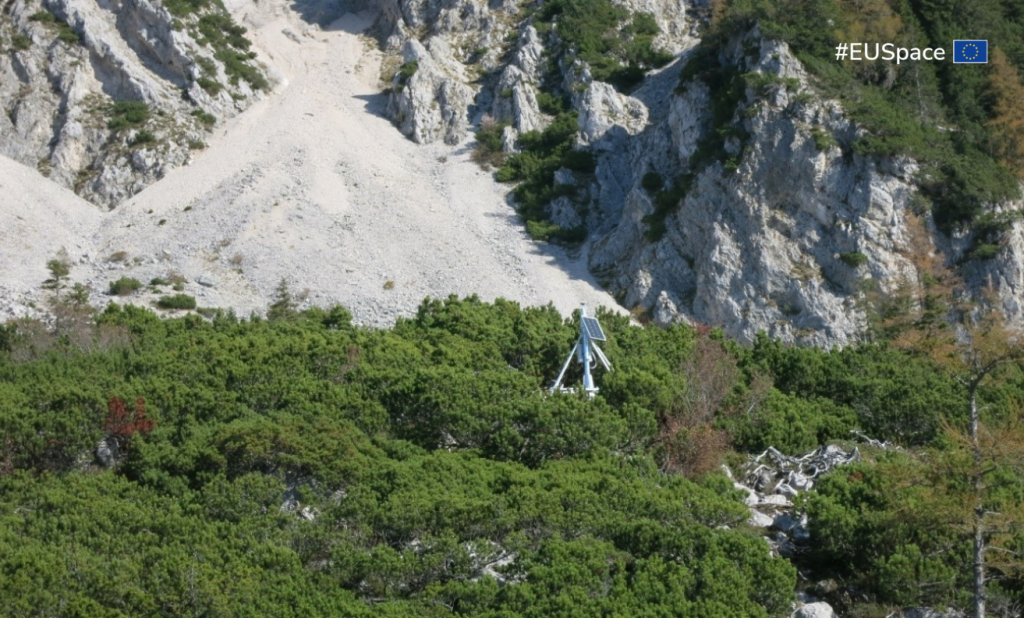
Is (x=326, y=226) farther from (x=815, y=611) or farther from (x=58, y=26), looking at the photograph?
(x=815, y=611)

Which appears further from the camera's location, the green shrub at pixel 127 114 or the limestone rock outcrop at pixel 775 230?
the green shrub at pixel 127 114

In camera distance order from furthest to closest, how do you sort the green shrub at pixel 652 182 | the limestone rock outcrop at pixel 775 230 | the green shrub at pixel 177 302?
the green shrub at pixel 652 182 → the limestone rock outcrop at pixel 775 230 → the green shrub at pixel 177 302

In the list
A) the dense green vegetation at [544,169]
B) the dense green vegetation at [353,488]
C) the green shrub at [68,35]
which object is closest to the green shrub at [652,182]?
the dense green vegetation at [544,169]

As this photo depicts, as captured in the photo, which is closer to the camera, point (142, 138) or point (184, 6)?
point (142, 138)

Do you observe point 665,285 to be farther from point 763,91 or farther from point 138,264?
point 138,264

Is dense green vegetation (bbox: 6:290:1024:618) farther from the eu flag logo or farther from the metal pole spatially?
the eu flag logo

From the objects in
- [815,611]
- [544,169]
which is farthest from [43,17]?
[815,611]

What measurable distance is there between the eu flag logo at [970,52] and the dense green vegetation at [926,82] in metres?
0.30

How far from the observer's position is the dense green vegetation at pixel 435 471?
1914 centimetres

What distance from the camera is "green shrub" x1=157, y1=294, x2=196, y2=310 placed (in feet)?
137

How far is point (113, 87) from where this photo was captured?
176ft

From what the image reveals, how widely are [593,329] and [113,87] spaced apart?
31.5 m

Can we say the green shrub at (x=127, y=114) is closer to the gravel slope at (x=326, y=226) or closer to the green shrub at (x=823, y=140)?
the gravel slope at (x=326, y=226)

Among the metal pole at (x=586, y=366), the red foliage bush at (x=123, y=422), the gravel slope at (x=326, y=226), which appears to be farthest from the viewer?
the gravel slope at (x=326, y=226)
